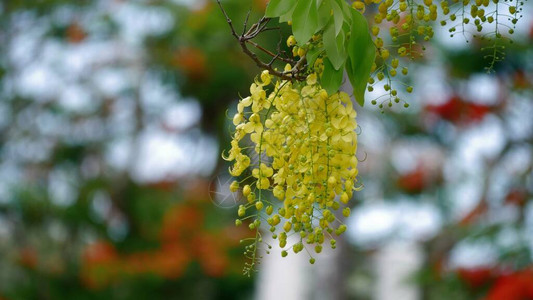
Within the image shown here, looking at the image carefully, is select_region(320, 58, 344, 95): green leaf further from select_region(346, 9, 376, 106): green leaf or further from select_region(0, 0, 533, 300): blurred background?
select_region(0, 0, 533, 300): blurred background

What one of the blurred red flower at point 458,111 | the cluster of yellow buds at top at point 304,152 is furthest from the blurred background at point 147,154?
the cluster of yellow buds at top at point 304,152

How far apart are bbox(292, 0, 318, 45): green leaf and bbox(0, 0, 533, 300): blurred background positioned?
458 cm

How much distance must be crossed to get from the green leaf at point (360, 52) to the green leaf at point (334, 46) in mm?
15

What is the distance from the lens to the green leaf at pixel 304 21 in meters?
1.07

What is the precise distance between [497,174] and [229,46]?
249 centimetres

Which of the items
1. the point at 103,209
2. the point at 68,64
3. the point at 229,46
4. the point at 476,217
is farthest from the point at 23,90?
the point at 476,217

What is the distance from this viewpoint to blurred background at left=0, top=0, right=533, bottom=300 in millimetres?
6266

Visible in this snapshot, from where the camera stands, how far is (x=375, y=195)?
26.0ft

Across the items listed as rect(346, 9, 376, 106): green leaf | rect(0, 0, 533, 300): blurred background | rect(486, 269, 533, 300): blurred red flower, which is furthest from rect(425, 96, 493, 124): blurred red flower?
rect(346, 9, 376, 106): green leaf

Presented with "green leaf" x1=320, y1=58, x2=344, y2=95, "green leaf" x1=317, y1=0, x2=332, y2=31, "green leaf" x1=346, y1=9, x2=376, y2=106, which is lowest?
"green leaf" x1=320, y1=58, x2=344, y2=95

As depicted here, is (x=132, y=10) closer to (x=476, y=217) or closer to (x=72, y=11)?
(x=72, y=11)

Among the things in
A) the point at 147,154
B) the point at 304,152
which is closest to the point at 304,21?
the point at 304,152

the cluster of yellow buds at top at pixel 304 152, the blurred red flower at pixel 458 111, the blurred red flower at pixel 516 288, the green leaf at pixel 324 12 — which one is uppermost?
the blurred red flower at pixel 458 111

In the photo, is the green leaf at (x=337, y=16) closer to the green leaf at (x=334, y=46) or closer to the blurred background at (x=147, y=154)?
the green leaf at (x=334, y=46)
